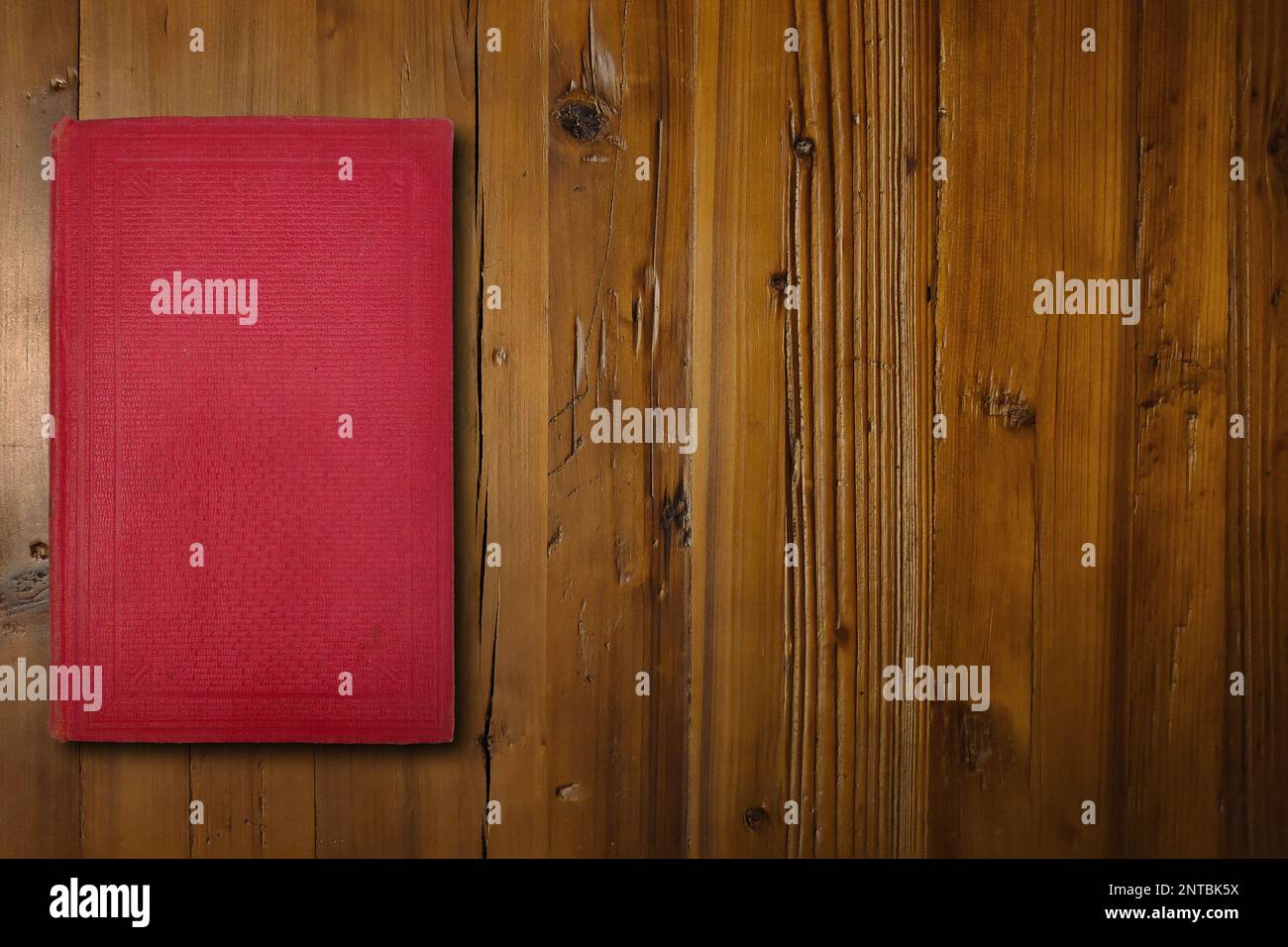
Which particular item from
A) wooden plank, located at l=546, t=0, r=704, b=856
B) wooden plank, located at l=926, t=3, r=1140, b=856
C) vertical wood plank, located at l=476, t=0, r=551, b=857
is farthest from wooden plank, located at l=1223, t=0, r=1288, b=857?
vertical wood plank, located at l=476, t=0, r=551, b=857

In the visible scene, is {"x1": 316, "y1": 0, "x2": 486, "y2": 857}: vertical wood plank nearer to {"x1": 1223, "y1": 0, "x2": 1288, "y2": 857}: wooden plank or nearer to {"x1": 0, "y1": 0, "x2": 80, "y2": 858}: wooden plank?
{"x1": 0, "y1": 0, "x2": 80, "y2": 858}: wooden plank

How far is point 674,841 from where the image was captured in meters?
0.70

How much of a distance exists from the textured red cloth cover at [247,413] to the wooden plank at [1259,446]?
0.86m

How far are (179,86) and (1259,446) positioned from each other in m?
1.24

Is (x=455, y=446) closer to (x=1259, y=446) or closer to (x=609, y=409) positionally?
(x=609, y=409)

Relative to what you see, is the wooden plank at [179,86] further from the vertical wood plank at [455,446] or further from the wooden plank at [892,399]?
the wooden plank at [892,399]

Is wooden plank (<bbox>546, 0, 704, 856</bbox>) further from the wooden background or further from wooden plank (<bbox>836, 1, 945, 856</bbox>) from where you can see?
wooden plank (<bbox>836, 1, 945, 856</bbox>)

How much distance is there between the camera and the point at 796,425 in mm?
696

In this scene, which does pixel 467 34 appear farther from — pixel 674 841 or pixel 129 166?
pixel 674 841

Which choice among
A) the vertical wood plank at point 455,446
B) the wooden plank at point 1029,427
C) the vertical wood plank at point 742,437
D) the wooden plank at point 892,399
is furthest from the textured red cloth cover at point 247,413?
the wooden plank at point 1029,427

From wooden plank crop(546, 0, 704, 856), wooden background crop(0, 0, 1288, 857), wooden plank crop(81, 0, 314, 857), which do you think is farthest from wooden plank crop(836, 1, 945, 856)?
wooden plank crop(81, 0, 314, 857)

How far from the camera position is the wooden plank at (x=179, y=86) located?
0.68 metres

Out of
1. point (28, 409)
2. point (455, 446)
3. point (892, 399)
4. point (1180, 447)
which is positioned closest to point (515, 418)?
point (455, 446)

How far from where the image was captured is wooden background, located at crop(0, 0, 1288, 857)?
0.69 metres
